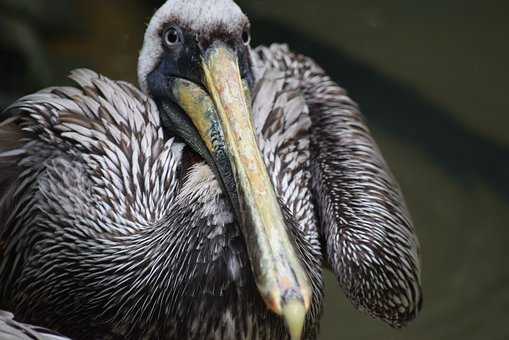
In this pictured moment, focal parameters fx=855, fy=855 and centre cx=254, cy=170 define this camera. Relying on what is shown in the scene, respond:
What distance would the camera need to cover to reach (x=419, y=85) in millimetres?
7176

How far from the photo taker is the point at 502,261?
6.05 m

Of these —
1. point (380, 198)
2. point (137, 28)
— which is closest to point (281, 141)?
point (380, 198)

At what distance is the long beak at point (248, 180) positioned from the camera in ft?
8.96

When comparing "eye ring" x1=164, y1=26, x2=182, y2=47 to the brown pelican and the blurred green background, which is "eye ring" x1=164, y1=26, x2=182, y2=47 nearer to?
the brown pelican

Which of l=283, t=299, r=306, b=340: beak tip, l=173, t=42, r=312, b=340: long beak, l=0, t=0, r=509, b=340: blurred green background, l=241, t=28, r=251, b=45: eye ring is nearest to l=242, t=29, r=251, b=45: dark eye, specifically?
l=241, t=28, r=251, b=45: eye ring

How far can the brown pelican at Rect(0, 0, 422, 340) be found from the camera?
310 centimetres

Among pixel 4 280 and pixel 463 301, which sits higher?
pixel 4 280

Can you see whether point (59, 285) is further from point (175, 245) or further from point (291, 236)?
point (291, 236)

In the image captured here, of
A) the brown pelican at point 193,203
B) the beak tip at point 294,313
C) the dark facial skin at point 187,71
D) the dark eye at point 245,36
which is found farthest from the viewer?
the dark eye at point 245,36

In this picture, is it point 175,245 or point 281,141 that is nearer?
point 175,245

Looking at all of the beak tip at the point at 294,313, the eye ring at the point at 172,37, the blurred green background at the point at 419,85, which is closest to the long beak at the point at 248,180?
the beak tip at the point at 294,313

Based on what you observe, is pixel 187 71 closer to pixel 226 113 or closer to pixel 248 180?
pixel 226 113

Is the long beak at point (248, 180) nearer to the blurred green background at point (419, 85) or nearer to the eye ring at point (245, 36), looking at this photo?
the eye ring at point (245, 36)

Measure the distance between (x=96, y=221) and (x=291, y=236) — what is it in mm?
1035
